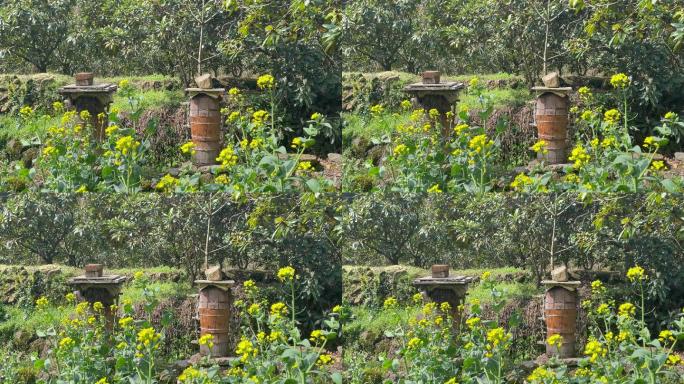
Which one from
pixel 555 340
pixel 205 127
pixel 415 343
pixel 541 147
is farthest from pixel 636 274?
pixel 205 127

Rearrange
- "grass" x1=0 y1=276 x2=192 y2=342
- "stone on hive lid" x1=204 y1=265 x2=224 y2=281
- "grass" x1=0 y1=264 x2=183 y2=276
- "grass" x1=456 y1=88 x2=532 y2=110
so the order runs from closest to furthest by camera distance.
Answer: "grass" x1=456 y1=88 x2=532 y2=110 < "stone on hive lid" x1=204 y1=265 x2=224 y2=281 < "grass" x1=0 y1=264 x2=183 y2=276 < "grass" x1=0 y1=276 x2=192 y2=342

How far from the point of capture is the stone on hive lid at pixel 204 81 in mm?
7516

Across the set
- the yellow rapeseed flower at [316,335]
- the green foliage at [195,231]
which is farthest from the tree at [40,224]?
the yellow rapeseed flower at [316,335]

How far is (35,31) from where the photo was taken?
7.84m

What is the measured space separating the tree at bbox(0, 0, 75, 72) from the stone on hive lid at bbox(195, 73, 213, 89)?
35.5 inches

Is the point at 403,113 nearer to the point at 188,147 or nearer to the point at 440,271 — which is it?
the point at 440,271

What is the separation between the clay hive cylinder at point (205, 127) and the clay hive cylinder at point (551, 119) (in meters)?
1.76

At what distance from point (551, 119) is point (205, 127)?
74.7 inches

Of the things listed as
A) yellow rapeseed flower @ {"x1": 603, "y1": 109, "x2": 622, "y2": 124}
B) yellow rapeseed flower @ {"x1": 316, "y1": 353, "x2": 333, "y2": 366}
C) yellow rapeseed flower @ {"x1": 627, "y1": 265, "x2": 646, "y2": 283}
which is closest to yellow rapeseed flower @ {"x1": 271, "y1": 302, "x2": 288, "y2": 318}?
yellow rapeseed flower @ {"x1": 316, "y1": 353, "x2": 333, "y2": 366}

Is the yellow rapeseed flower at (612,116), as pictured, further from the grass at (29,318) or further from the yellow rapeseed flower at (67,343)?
the yellow rapeseed flower at (67,343)

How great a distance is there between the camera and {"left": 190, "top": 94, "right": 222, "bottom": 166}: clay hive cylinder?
7.54 m

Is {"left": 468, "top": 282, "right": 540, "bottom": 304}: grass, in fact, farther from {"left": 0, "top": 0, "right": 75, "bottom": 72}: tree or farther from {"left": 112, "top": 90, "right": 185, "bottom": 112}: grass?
{"left": 0, "top": 0, "right": 75, "bottom": 72}: tree

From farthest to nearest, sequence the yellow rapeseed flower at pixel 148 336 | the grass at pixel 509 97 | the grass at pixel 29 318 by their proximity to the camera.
A: the grass at pixel 29 318
the grass at pixel 509 97
the yellow rapeseed flower at pixel 148 336

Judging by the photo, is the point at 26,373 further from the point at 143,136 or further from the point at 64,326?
the point at 143,136
